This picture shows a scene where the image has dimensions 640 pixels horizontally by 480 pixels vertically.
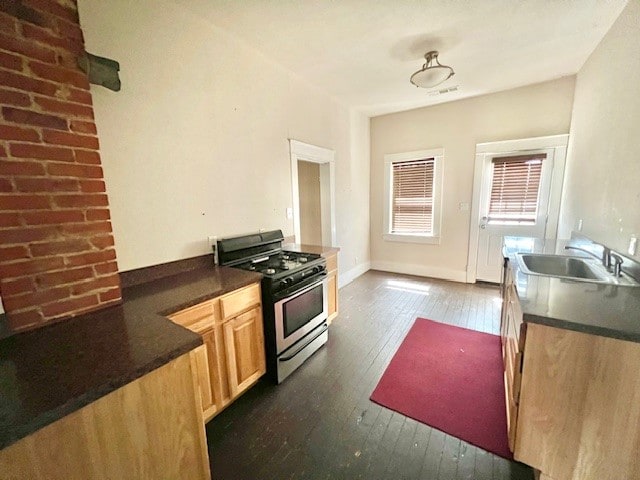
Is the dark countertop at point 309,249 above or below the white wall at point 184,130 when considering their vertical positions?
below

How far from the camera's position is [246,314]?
1864 millimetres

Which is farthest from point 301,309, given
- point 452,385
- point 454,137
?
point 454,137

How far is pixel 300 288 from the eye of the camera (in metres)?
2.19

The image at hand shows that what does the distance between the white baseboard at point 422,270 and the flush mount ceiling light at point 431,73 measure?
298cm

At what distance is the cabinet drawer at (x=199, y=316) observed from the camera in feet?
4.83

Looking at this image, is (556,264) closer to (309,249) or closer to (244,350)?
(309,249)

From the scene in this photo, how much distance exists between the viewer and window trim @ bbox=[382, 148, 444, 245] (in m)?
4.30

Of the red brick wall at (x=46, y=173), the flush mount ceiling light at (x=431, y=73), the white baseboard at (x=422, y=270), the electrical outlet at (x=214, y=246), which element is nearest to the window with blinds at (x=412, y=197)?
the white baseboard at (x=422, y=270)

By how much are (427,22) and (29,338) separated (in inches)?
125

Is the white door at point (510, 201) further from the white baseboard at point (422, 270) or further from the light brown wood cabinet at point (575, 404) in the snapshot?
the light brown wood cabinet at point (575, 404)

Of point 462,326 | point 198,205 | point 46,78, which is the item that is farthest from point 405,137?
point 46,78

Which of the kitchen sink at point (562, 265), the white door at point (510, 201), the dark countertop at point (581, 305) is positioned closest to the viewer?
the dark countertop at point (581, 305)

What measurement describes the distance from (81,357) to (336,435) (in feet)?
4.69

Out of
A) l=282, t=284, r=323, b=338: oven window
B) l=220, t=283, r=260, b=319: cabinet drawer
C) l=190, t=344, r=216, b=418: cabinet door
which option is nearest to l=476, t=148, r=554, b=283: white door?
l=282, t=284, r=323, b=338: oven window
